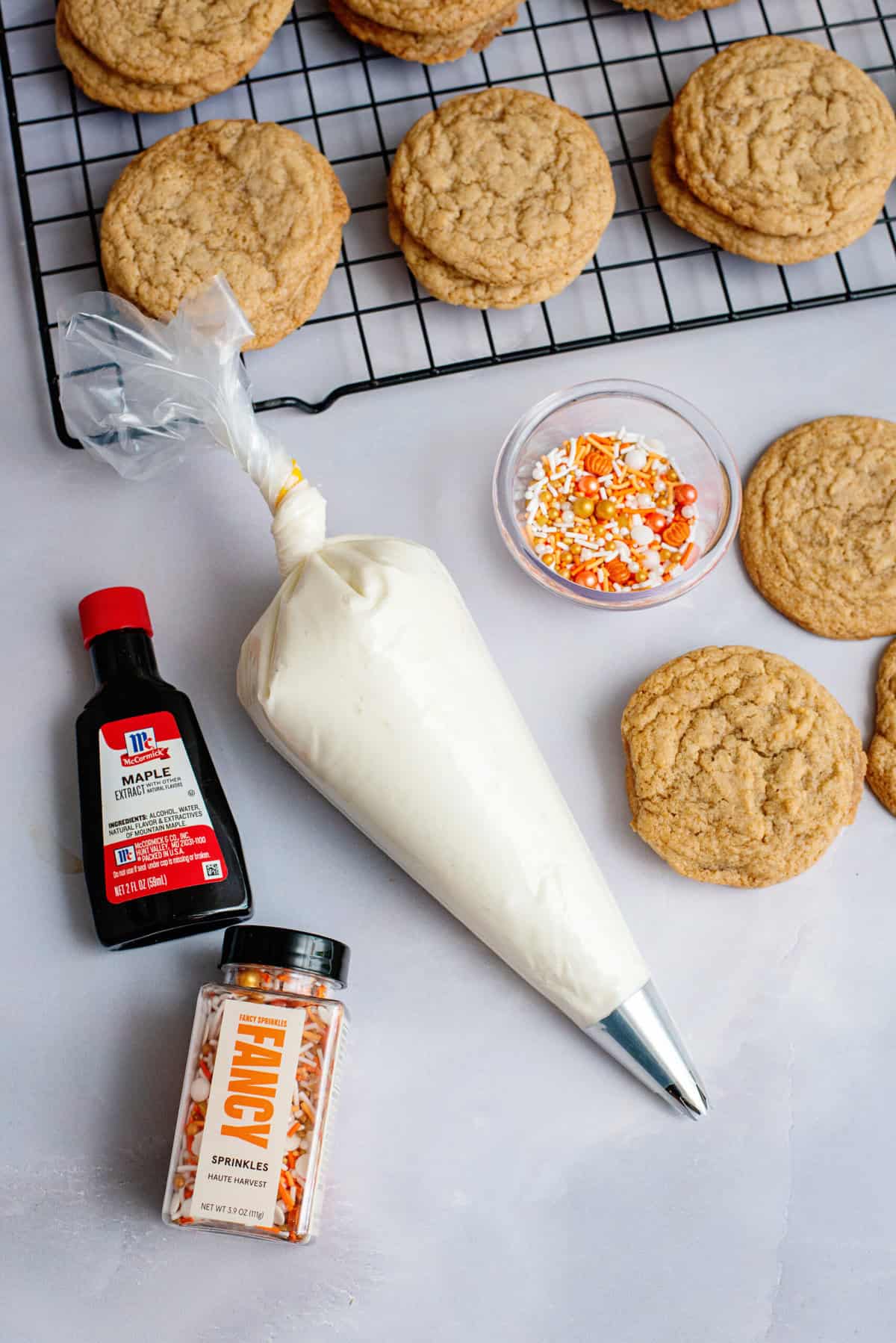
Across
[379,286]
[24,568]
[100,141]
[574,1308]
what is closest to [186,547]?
[24,568]

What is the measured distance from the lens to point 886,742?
1.30m

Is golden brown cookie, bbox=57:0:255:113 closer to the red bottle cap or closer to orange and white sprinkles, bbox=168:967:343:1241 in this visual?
the red bottle cap

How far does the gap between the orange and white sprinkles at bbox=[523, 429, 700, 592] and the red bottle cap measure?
449mm

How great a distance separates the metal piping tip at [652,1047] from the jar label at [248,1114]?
0.34 meters

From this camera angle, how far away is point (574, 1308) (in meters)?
1.24

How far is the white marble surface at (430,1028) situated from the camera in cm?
123

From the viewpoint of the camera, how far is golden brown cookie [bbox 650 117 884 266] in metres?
1.33

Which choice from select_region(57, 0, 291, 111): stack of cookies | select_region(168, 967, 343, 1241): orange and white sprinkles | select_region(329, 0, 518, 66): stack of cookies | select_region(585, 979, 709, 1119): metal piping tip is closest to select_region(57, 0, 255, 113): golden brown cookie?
select_region(57, 0, 291, 111): stack of cookies

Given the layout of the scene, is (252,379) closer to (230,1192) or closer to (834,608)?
(834,608)

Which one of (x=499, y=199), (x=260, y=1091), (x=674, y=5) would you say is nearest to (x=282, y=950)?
(x=260, y=1091)

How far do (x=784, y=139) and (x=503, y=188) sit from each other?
1.07 feet

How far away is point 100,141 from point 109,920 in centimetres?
93

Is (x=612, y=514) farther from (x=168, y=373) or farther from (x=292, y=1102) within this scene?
(x=292, y=1102)

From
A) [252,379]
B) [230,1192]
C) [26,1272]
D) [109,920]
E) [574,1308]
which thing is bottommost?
[574,1308]
